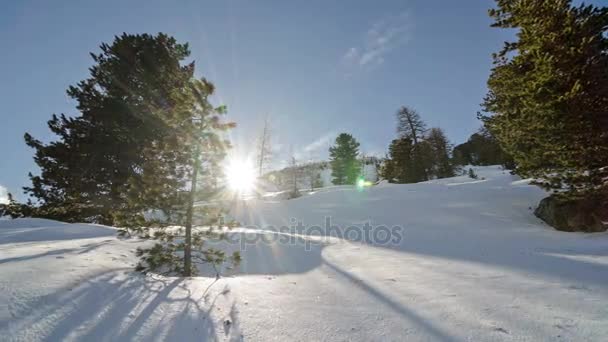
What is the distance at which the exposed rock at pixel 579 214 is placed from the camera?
7363 millimetres

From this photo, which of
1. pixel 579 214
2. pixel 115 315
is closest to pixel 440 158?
pixel 579 214

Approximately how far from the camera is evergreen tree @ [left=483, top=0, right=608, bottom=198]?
22.6 ft

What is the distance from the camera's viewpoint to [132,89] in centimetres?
1117

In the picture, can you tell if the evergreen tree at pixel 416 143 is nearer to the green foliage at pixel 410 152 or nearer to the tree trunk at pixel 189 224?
the green foliage at pixel 410 152

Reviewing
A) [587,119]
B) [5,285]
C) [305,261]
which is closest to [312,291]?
[305,261]

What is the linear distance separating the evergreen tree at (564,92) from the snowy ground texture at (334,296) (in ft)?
6.81

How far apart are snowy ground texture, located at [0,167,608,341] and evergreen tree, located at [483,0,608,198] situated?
2.08m

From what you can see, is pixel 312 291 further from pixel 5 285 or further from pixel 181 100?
pixel 181 100

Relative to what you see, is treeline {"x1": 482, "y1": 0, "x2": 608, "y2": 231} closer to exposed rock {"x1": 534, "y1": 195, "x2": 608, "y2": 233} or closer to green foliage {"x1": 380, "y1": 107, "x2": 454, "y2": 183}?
exposed rock {"x1": 534, "y1": 195, "x2": 608, "y2": 233}

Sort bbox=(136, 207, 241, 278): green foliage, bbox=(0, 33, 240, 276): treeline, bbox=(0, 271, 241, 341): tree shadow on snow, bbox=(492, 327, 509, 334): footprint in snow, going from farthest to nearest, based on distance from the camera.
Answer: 1. bbox=(0, 33, 240, 276): treeline
2. bbox=(136, 207, 241, 278): green foliage
3. bbox=(492, 327, 509, 334): footprint in snow
4. bbox=(0, 271, 241, 341): tree shadow on snow

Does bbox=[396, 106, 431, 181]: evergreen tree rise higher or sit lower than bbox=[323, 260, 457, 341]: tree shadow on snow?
higher

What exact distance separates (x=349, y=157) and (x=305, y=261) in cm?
3470

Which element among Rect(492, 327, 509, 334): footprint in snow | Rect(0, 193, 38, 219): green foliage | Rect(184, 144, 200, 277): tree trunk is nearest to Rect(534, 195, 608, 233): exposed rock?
Rect(492, 327, 509, 334): footprint in snow

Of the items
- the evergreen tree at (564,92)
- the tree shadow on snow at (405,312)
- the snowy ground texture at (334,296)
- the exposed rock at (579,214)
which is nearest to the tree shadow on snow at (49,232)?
A: the snowy ground texture at (334,296)
